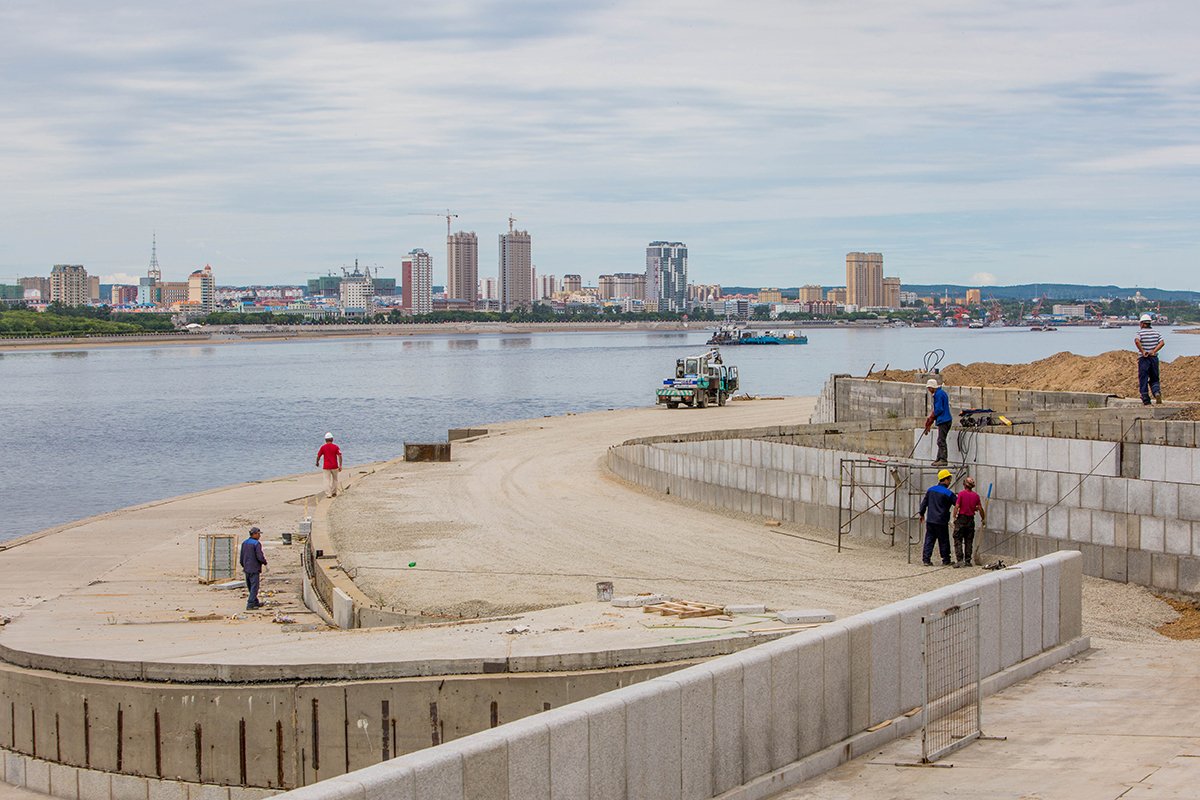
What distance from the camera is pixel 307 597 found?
1942 cm

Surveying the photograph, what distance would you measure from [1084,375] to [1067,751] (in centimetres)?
2742

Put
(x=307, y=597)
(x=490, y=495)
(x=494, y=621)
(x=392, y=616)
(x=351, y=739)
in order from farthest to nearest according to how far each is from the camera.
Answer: (x=490, y=495), (x=307, y=597), (x=392, y=616), (x=494, y=621), (x=351, y=739)

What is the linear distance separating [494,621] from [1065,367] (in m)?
26.0

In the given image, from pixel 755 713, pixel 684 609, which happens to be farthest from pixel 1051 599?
pixel 755 713

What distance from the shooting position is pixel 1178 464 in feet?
52.7

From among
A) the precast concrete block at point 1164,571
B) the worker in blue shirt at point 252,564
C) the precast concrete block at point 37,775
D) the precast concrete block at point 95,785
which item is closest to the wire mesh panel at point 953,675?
the precast concrete block at point 1164,571

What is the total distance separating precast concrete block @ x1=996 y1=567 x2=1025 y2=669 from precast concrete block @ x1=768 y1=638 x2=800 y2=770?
289 cm

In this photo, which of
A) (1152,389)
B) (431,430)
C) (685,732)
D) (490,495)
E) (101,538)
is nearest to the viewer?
(685,732)

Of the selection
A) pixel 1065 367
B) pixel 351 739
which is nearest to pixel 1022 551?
pixel 351 739

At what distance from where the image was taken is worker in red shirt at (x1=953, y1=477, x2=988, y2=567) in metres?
17.5

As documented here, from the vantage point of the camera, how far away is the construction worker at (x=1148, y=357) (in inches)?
869

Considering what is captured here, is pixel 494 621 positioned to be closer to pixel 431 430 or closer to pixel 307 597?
pixel 307 597

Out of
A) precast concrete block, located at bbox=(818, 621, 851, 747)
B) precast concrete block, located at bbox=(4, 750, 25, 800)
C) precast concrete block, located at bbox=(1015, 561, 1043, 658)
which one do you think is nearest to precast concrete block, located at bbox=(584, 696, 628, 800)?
precast concrete block, located at bbox=(818, 621, 851, 747)

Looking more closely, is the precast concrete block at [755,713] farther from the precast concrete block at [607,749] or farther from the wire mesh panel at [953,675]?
the wire mesh panel at [953,675]
